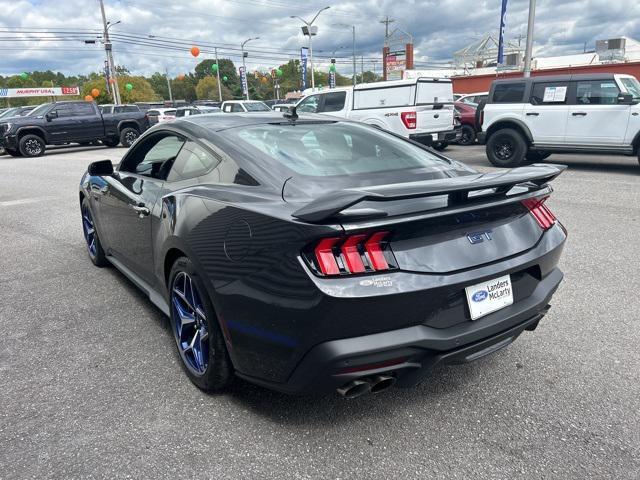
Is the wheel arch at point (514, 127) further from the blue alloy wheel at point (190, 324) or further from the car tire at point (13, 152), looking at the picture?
the car tire at point (13, 152)

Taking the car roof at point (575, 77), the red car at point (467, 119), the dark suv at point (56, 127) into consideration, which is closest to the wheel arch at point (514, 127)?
the car roof at point (575, 77)

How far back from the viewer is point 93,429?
2.47 meters

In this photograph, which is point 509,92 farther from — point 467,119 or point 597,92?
point 467,119

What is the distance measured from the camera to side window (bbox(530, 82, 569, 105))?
10391mm

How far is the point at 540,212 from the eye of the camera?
104 inches

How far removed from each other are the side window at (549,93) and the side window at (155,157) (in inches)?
371

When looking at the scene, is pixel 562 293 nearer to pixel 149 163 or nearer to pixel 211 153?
pixel 211 153

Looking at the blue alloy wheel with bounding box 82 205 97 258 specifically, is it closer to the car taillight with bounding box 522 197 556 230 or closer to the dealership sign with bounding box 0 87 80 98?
the car taillight with bounding box 522 197 556 230

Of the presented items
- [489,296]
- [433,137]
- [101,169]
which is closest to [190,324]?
[489,296]

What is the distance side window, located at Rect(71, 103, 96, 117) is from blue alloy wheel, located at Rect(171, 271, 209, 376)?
18.7 metres

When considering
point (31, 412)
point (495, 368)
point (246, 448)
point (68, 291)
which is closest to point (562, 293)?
point (495, 368)

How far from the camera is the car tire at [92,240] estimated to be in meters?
4.79

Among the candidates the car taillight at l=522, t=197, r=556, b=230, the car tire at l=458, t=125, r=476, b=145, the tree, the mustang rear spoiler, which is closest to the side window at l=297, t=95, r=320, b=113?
the car tire at l=458, t=125, r=476, b=145

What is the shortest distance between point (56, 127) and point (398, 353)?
782 inches
